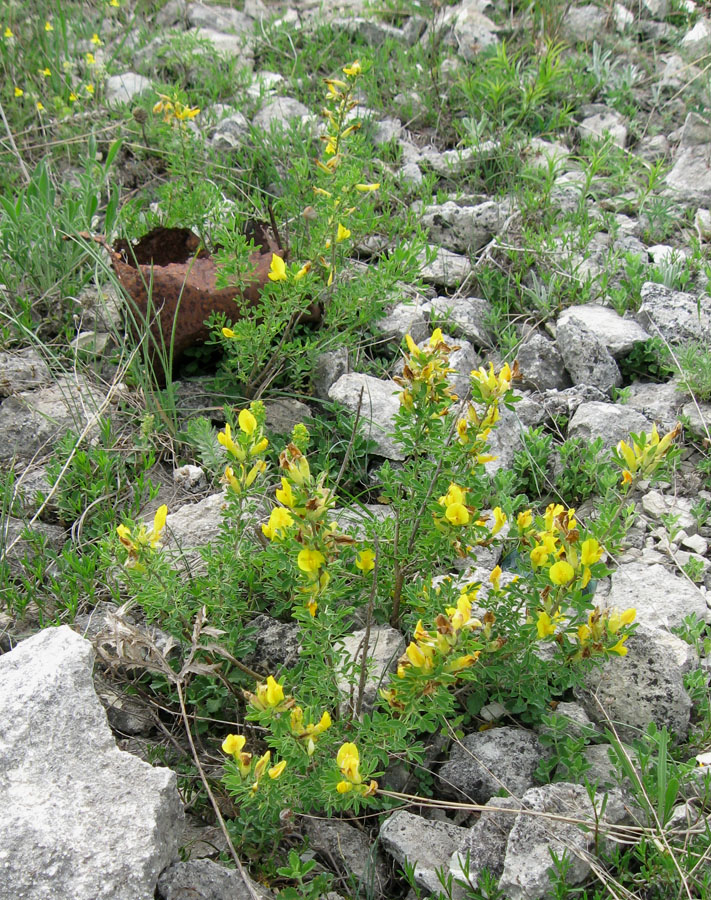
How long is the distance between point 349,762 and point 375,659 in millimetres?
597

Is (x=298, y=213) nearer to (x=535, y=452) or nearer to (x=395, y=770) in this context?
(x=535, y=452)

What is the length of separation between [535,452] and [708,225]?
201 centimetres

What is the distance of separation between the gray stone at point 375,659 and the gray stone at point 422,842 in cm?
32

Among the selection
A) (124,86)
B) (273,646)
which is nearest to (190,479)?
(273,646)

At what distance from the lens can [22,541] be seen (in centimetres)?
293

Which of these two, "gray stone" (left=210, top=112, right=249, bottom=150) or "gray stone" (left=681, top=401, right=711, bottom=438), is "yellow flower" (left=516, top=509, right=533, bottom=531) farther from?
"gray stone" (left=210, top=112, right=249, bottom=150)

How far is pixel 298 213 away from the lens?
3850mm

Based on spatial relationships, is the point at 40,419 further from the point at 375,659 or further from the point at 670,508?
the point at 670,508

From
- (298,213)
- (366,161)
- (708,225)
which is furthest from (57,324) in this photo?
(708,225)

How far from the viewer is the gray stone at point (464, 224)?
4297mm

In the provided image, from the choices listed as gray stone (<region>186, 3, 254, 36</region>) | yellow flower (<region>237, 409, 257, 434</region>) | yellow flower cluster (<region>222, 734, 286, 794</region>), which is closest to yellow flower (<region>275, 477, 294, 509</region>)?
yellow flower (<region>237, 409, 257, 434</region>)

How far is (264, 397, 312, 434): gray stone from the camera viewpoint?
337 centimetres

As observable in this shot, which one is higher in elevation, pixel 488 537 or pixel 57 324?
pixel 488 537

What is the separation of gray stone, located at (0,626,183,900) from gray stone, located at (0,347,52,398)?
157 cm
